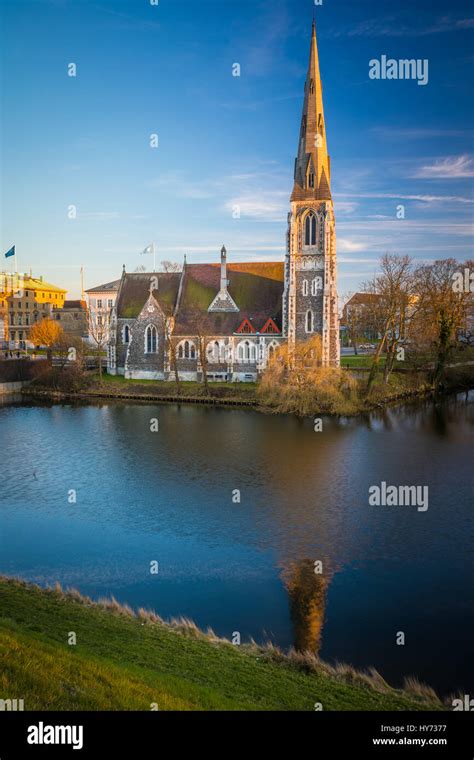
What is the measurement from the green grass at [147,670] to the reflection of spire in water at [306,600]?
4.10ft

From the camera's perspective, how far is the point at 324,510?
74.7ft

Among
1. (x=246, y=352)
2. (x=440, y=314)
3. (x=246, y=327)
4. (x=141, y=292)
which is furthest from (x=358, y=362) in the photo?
(x=141, y=292)

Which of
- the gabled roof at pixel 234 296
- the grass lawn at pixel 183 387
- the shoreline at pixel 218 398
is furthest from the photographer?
the gabled roof at pixel 234 296

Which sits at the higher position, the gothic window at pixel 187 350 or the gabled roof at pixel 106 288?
the gabled roof at pixel 106 288

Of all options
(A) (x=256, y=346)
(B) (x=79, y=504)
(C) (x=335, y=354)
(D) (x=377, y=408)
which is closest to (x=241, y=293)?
(A) (x=256, y=346)

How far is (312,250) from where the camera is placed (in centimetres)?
5200

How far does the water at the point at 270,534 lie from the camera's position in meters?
14.8

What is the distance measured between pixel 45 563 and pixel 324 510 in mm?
10527

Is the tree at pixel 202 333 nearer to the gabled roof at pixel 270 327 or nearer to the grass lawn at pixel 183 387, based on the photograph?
the grass lawn at pixel 183 387

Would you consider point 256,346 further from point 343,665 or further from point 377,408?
point 343,665

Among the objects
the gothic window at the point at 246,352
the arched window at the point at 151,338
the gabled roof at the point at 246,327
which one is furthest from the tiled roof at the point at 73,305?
the gothic window at the point at 246,352

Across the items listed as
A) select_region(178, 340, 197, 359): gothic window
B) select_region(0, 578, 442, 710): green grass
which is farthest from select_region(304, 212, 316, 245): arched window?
select_region(0, 578, 442, 710): green grass

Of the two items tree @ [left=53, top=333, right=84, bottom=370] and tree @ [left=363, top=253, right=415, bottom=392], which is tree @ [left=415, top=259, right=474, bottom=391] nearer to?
tree @ [left=363, top=253, right=415, bottom=392]

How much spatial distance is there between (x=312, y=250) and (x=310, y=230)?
1800 millimetres
